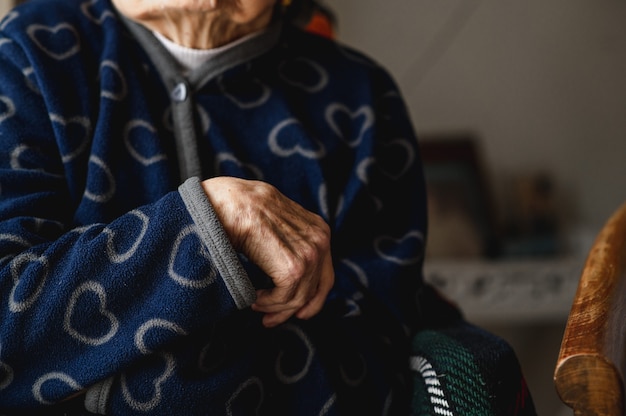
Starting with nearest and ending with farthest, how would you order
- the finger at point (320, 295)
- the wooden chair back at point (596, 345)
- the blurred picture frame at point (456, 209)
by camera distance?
the wooden chair back at point (596, 345) < the finger at point (320, 295) < the blurred picture frame at point (456, 209)

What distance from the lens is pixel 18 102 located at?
2.72 feet

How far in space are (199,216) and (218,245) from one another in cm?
4

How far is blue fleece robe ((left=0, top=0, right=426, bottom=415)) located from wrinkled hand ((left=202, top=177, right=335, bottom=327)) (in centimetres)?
3

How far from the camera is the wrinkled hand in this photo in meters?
0.74

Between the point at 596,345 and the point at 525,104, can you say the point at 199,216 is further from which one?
the point at 525,104

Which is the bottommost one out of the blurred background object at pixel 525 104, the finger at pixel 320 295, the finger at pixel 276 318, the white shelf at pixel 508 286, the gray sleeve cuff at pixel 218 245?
the white shelf at pixel 508 286

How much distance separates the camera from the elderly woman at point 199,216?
0.72 meters

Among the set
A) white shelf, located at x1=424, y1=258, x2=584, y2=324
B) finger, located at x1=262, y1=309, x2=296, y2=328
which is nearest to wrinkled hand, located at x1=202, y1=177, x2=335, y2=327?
finger, located at x1=262, y1=309, x2=296, y2=328

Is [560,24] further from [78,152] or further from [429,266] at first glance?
[78,152]

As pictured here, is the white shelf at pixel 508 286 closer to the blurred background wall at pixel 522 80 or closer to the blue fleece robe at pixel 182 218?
the blurred background wall at pixel 522 80

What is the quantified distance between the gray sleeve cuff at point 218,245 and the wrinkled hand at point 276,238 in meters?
0.02

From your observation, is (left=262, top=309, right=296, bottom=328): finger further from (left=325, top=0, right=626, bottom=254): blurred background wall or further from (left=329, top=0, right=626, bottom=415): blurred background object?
(left=325, top=0, right=626, bottom=254): blurred background wall

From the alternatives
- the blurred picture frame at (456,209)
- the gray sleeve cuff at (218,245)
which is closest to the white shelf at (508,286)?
the blurred picture frame at (456,209)

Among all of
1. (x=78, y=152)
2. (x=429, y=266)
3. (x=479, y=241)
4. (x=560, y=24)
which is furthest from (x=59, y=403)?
(x=560, y=24)
